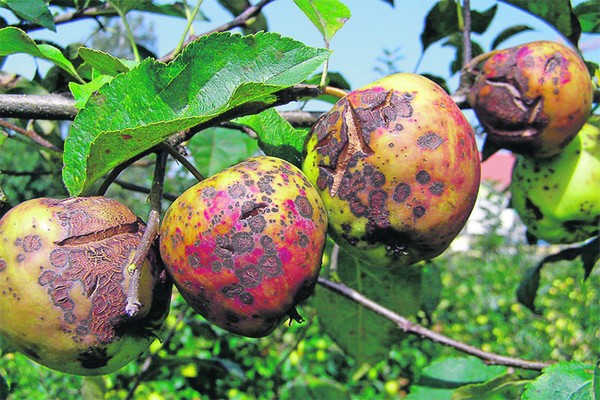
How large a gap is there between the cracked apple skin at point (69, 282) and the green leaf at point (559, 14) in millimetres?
1049

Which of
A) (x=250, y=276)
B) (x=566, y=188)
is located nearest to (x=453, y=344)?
(x=566, y=188)

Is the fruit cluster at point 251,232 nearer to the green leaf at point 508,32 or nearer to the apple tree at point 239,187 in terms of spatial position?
the apple tree at point 239,187

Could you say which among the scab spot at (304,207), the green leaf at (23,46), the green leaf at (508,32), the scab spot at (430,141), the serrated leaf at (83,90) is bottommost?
the green leaf at (508,32)

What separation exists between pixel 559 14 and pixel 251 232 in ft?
3.27

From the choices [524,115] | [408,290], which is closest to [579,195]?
[524,115]

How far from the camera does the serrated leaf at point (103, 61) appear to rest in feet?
2.68

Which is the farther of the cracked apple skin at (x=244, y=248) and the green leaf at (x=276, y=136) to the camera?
the green leaf at (x=276, y=136)

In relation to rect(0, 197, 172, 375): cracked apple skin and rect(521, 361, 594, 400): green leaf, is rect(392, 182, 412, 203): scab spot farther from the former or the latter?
rect(521, 361, 594, 400): green leaf

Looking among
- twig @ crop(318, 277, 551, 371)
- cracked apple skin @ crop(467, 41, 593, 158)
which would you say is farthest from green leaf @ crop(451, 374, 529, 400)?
cracked apple skin @ crop(467, 41, 593, 158)

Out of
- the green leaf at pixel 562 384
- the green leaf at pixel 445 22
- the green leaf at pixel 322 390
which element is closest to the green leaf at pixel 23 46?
the green leaf at pixel 562 384

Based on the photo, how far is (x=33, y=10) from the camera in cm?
106

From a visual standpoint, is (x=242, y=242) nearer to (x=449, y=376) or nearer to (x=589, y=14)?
(x=449, y=376)

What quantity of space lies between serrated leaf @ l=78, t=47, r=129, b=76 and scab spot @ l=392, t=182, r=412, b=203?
1.33ft

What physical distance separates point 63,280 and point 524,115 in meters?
0.83
